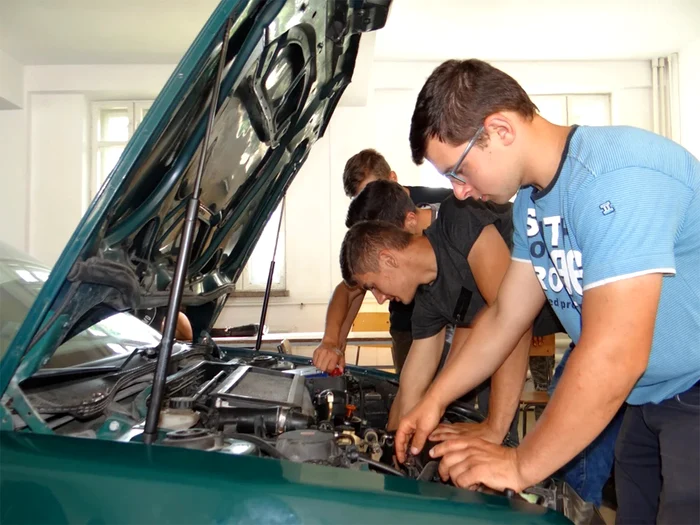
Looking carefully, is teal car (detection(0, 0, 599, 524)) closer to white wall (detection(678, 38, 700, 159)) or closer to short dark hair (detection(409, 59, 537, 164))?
short dark hair (detection(409, 59, 537, 164))

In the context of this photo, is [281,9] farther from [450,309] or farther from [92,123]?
[92,123]

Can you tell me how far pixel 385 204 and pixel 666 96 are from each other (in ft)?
24.4

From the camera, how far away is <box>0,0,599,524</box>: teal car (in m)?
0.95

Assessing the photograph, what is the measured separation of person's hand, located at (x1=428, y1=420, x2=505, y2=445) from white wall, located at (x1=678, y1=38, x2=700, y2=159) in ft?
24.3

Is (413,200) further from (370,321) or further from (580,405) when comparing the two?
(370,321)

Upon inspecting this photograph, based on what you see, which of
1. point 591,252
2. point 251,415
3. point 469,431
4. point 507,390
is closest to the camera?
point 591,252

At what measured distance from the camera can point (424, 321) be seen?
2273 mm

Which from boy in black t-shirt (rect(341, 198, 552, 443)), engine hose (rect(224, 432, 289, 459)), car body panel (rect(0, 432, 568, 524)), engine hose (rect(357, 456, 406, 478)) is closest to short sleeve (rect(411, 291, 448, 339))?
boy in black t-shirt (rect(341, 198, 552, 443))

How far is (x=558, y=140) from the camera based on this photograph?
3.95ft

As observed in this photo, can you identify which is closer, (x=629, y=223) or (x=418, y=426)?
(x=629, y=223)

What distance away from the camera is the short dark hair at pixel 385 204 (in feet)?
8.16

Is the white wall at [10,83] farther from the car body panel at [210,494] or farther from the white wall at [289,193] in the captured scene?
the car body panel at [210,494]

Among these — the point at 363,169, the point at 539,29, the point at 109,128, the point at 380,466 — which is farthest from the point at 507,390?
the point at 109,128

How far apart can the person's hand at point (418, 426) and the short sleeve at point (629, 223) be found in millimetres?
664
